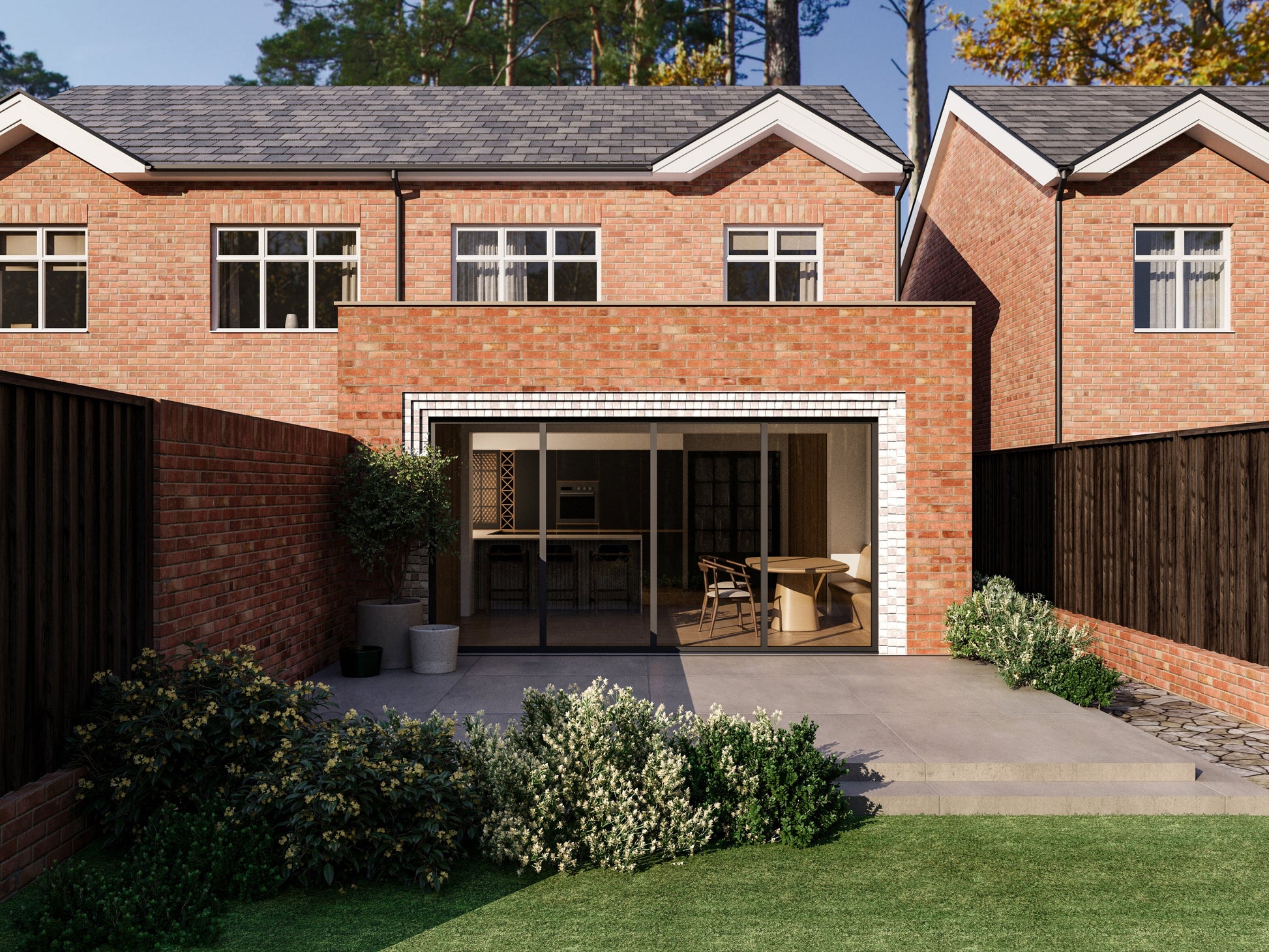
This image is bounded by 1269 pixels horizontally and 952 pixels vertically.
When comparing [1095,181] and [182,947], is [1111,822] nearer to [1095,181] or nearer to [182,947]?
[182,947]

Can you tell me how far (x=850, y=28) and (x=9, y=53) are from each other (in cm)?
3138

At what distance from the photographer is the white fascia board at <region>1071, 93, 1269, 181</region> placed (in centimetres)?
1103

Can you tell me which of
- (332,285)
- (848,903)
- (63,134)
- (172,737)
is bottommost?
(848,903)

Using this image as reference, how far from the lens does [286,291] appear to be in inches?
454

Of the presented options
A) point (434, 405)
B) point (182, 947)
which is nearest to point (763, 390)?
point (434, 405)

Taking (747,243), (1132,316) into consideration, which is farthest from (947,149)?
(747,243)

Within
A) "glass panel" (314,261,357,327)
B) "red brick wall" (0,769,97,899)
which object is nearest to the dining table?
"glass panel" (314,261,357,327)

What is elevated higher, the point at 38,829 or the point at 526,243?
the point at 526,243

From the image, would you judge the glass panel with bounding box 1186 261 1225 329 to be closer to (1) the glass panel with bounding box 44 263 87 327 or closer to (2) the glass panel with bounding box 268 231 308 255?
(2) the glass panel with bounding box 268 231 308 255

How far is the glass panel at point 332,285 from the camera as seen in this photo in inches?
454

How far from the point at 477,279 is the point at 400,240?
3.63ft

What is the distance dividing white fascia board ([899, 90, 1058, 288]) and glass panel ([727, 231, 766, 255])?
→ 3.14 m

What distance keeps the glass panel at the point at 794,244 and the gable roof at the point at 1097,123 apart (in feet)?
10.5

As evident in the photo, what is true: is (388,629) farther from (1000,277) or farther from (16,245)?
(1000,277)
